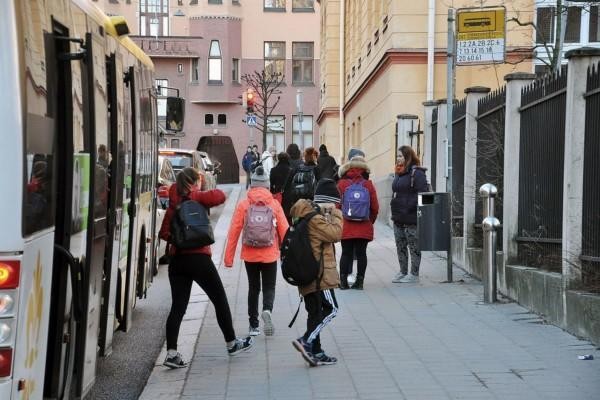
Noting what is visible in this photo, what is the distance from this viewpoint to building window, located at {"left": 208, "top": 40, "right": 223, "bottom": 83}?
5400 centimetres

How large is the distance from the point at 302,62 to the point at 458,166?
42.6 metres

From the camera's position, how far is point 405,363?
25.3 feet

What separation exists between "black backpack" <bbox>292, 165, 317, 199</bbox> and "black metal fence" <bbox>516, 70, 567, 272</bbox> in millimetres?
3806

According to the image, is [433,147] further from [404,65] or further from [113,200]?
[113,200]

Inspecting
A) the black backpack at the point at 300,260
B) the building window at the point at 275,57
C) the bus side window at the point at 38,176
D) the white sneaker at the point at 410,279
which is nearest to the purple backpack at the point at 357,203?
the white sneaker at the point at 410,279

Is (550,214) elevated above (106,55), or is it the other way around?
(106,55)

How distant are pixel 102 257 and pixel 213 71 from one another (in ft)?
160

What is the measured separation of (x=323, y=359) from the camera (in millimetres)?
7723

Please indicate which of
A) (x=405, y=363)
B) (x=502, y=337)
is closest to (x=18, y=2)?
(x=405, y=363)

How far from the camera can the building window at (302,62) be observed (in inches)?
2221

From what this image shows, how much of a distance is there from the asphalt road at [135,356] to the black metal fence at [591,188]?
4039mm

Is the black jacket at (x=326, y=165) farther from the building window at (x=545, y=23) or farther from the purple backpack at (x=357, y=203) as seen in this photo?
the building window at (x=545, y=23)

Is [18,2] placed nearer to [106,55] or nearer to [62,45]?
[62,45]

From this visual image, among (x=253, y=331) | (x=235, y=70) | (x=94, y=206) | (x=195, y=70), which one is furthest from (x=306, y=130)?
(x=94, y=206)
